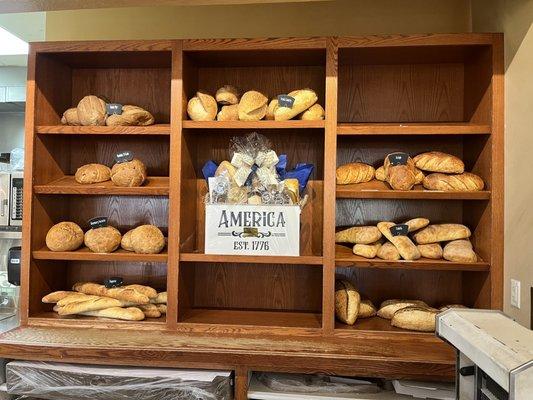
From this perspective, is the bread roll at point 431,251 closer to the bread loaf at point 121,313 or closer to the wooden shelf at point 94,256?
the wooden shelf at point 94,256

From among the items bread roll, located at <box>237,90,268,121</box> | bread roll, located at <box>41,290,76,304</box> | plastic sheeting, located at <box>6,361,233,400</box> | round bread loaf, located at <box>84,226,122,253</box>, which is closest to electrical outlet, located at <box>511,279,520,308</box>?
plastic sheeting, located at <box>6,361,233,400</box>

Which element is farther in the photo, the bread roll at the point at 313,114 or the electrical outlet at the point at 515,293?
the bread roll at the point at 313,114

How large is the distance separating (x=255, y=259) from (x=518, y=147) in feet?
3.74

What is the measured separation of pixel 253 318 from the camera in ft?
6.55

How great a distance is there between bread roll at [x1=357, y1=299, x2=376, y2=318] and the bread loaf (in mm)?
997

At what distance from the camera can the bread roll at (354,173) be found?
1910 mm

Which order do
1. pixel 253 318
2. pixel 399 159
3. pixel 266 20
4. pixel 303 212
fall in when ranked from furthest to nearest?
pixel 266 20
pixel 303 212
pixel 253 318
pixel 399 159

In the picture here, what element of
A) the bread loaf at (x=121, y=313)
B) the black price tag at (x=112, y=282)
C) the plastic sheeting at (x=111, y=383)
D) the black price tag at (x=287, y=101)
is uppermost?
the black price tag at (x=287, y=101)

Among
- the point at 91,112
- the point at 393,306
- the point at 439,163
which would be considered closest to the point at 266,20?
the point at 91,112

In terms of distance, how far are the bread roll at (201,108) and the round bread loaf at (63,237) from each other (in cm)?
77

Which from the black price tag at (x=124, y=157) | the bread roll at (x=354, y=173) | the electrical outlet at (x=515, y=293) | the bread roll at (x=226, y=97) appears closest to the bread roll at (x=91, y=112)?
the black price tag at (x=124, y=157)

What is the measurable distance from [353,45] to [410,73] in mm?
443

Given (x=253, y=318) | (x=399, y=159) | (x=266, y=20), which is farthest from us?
(x=266, y=20)

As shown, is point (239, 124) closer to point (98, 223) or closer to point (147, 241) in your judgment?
point (147, 241)
